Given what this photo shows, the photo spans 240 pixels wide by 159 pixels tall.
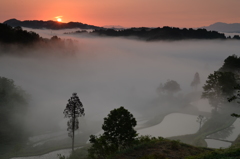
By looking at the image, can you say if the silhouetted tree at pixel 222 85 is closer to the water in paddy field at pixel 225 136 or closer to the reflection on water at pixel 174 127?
the reflection on water at pixel 174 127

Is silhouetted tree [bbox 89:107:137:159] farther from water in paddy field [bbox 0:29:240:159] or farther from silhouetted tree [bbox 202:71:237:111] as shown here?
silhouetted tree [bbox 202:71:237:111]

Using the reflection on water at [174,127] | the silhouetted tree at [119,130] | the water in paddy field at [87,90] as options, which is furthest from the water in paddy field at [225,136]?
the silhouetted tree at [119,130]

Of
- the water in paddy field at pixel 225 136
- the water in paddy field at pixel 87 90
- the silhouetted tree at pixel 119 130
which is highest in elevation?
the silhouetted tree at pixel 119 130

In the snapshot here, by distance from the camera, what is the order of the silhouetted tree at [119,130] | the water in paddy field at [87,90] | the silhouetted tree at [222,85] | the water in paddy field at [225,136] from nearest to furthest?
1. the silhouetted tree at [119,130]
2. the water in paddy field at [225,136]
3. the silhouetted tree at [222,85]
4. the water in paddy field at [87,90]

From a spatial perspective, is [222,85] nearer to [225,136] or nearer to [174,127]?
[174,127]

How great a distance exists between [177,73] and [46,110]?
420 feet

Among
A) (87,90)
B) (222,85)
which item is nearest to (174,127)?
(222,85)

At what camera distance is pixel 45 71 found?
160875mm

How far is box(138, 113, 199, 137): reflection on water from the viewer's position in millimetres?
45091

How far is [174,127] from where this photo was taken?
4841cm

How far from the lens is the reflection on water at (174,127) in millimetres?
45091

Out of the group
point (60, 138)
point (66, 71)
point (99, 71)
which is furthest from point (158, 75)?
point (60, 138)

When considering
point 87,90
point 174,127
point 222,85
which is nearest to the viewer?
point 174,127

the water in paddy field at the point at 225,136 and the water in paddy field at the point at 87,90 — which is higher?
the water in paddy field at the point at 225,136
